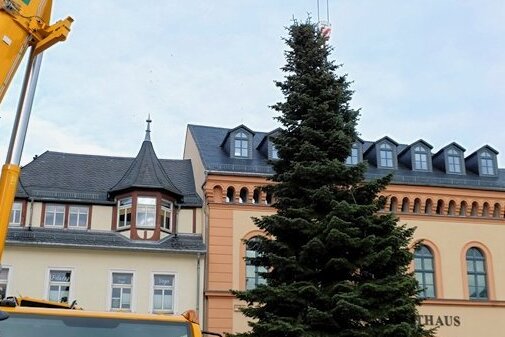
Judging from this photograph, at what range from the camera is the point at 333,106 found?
20125mm

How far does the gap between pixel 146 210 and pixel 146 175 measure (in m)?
1.53

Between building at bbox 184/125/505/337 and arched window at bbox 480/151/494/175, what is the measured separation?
0.22ft

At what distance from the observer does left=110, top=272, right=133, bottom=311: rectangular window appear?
26516 millimetres

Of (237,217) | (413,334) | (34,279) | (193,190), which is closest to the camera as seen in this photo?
(413,334)

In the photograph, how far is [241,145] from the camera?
101 ft

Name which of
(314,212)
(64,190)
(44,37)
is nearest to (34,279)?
(64,190)

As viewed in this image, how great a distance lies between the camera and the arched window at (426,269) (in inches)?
1153

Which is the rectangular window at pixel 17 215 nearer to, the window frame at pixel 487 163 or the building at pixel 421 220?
the building at pixel 421 220

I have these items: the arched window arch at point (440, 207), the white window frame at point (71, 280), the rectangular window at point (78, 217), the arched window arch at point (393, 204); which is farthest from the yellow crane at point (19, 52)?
the arched window arch at point (440, 207)

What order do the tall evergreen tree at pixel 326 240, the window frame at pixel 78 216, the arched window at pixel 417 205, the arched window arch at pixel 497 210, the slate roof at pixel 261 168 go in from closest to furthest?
the tall evergreen tree at pixel 326 240 < the window frame at pixel 78 216 < the slate roof at pixel 261 168 < the arched window at pixel 417 205 < the arched window arch at pixel 497 210

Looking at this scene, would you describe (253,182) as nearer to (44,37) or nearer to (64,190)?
(64,190)

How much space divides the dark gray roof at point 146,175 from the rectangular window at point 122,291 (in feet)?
11.5

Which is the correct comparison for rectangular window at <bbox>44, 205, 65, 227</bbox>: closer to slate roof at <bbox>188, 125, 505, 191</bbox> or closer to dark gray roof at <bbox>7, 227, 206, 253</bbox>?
dark gray roof at <bbox>7, 227, 206, 253</bbox>

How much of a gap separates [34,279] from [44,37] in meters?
19.8
